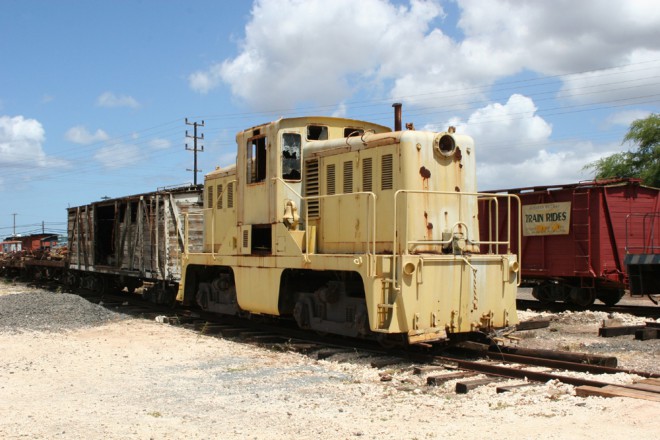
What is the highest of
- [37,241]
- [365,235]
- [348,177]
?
[348,177]

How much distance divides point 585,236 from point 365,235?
8.41 m

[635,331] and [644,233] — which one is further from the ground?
[644,233]

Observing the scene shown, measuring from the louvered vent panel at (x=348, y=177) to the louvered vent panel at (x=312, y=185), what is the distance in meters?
0.68

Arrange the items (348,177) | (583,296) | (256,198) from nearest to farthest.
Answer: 1. (348,177)
2. (256,198)
3. (583,296)

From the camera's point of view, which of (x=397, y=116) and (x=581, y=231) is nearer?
(x=397, y=116)

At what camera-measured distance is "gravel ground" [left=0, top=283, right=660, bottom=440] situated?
5398mm

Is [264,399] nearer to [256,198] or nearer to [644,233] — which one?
[256,198]

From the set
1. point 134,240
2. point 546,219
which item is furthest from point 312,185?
point 134,240

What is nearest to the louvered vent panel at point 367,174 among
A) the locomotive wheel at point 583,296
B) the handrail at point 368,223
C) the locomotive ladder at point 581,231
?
the handrail at point 368,223

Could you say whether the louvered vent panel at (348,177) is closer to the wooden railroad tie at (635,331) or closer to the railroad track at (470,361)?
the railroad track at (470,361)

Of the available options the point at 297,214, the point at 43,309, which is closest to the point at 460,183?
the point at 297,214

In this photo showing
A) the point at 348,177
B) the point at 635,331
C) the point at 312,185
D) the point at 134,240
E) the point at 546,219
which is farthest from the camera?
the point at 134,240

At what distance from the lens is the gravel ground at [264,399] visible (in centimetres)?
540

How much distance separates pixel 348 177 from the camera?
9430 millimetres
